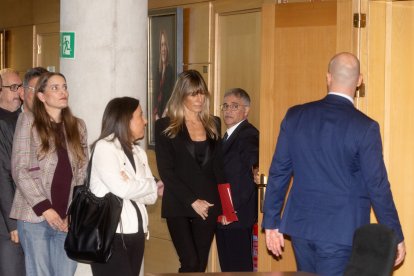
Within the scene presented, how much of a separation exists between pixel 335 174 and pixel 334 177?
0.05 ft

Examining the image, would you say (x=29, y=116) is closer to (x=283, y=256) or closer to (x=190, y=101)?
(x=190, y=101)

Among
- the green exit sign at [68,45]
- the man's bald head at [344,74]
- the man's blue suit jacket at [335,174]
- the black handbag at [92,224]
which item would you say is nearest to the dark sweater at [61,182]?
the black handbag at [92,224]

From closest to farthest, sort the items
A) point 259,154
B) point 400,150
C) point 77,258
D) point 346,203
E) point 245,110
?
point 346,203, point 77,258, point 400,150, point 259,154, point 245,110

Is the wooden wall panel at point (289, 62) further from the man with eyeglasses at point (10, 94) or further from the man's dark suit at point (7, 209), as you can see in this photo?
the man with eyeglasses at point (10, 94)

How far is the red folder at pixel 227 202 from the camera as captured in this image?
19.1 feet

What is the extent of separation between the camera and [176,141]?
5715 mm

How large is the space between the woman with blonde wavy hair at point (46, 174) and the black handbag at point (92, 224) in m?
0.29

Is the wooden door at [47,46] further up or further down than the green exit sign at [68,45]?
further up

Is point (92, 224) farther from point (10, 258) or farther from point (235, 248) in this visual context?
point (235, 248)

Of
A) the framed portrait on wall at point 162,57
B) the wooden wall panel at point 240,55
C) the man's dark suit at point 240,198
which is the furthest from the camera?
the framed portrait on wall at point 162,57

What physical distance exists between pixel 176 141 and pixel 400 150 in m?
1.41

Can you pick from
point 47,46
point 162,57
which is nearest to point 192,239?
point 162,57

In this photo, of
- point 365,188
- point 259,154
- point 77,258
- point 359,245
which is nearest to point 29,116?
point 77,258

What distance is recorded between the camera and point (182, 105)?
580cm
